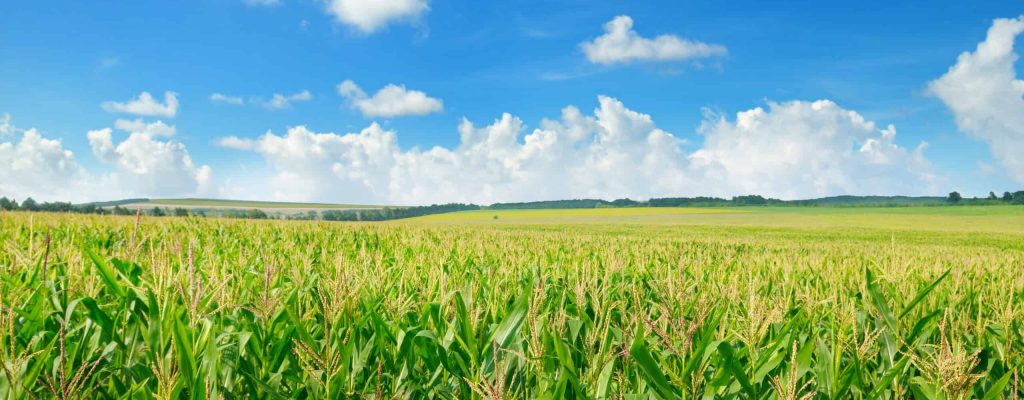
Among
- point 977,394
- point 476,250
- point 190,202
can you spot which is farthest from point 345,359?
point 190,202

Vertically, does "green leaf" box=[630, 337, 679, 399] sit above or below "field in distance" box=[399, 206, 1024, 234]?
above

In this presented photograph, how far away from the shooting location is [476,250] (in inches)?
309

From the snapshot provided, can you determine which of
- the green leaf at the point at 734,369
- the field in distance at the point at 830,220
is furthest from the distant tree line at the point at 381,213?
the green leaf at the point at 734,369

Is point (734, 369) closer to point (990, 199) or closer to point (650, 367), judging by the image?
point (650, 367)

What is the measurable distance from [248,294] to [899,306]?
4.56m

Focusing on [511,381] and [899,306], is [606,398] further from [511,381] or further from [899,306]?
[899,306]

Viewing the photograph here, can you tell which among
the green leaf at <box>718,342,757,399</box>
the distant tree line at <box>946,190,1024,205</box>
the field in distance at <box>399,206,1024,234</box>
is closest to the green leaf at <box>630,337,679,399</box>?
the green leaf at <box>718,342,757,399</box>

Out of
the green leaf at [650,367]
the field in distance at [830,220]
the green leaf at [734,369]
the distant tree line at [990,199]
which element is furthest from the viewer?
the distant tree line at [990,199]

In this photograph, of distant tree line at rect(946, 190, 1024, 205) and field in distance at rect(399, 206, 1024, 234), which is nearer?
field in distance at rect(399, 206, 1024, 234)

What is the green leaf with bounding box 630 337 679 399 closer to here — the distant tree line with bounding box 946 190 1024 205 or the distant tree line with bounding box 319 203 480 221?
the distant tree line with bounding box 319 203 480 221

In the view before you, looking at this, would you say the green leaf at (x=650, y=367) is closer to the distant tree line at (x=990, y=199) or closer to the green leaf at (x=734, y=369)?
the green leaf at (x=734, y=369)

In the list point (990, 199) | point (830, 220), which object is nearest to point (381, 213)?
point (830, 220)

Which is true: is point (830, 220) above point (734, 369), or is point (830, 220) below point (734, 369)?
→ below

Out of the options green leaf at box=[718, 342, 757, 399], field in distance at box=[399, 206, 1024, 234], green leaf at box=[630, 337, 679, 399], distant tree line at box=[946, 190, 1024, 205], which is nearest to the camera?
green leaf at box=[630, 337, 679, 399]
